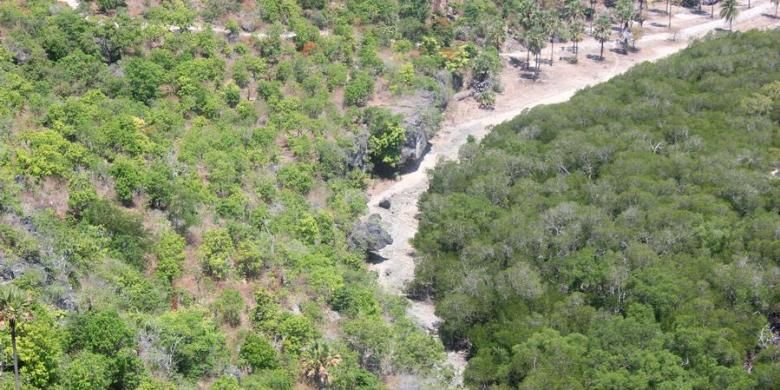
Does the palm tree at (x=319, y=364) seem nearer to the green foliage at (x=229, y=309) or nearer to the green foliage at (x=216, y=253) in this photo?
the green foliage at (x=229, y=309)

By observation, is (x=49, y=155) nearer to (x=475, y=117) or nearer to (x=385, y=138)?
(x=385, y=138)

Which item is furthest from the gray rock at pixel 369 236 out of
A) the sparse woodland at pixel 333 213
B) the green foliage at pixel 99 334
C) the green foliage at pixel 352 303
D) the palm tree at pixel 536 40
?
the palm tree at pixel 536 40

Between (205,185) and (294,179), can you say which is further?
(294,179)

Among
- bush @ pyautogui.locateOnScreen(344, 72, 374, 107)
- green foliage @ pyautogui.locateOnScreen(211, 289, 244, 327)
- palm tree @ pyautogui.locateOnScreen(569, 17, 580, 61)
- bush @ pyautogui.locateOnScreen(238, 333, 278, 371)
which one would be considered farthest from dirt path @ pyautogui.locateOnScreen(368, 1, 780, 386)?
green foliage @ pyautogui.locateOnScreen(211, 289, 244, 327)

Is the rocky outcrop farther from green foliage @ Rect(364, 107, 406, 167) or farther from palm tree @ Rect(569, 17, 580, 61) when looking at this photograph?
palm tree @ Rect(569, 17, 580, 61)

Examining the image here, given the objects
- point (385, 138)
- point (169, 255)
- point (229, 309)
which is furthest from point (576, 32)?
point (229, 309)

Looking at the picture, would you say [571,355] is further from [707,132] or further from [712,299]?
[707,132]
